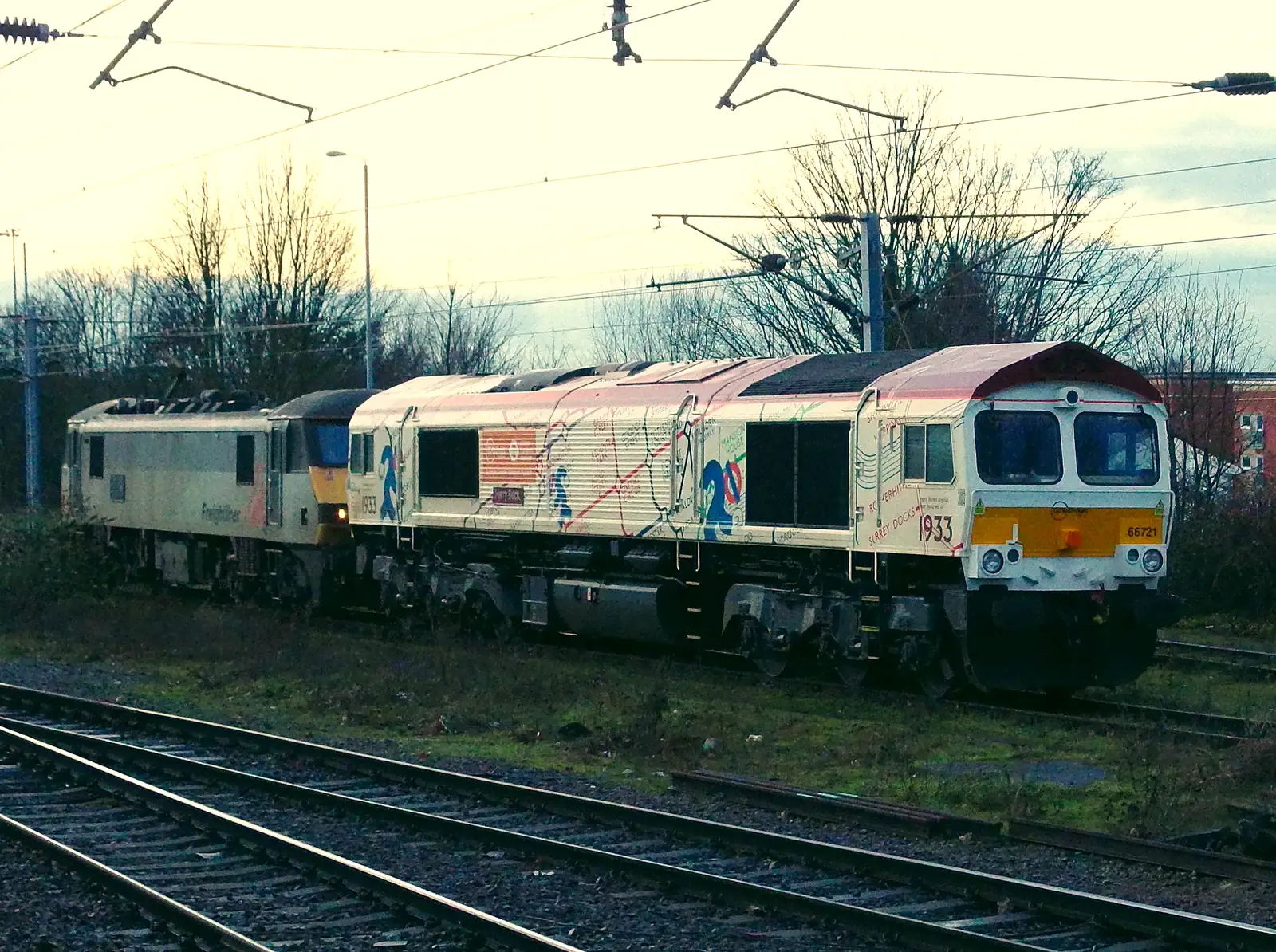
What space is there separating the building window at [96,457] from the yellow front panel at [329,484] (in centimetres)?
876

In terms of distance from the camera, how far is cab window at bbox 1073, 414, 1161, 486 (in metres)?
15.7

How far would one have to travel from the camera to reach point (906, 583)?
1594cm

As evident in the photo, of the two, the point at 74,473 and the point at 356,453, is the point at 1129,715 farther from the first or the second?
the point at 74,473

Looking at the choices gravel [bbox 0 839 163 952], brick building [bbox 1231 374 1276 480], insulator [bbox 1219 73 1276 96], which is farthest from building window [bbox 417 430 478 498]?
gravel [bbox 0 839 163 952]

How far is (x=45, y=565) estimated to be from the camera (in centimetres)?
2688

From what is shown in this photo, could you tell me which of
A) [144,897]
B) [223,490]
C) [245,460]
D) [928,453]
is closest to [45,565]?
[223,490]

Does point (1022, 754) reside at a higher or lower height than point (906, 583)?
lower

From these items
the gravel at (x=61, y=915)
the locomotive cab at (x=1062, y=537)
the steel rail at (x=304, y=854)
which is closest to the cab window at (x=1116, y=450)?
the locomotive cab at (x=1062, y=537)

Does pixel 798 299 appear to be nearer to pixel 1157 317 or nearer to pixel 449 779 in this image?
pixel 1157 317

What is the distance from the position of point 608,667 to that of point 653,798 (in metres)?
7.34

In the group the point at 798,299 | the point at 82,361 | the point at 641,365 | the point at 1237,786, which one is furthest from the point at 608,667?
the point at 82,361

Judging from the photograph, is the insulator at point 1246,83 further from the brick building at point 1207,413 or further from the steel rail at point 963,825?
the brick building at point 1207,413

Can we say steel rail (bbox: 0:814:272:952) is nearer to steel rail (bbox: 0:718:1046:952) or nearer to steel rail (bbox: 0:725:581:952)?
steel rail (bbox: 0:725:581:952)

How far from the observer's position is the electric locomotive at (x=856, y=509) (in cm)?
1521
